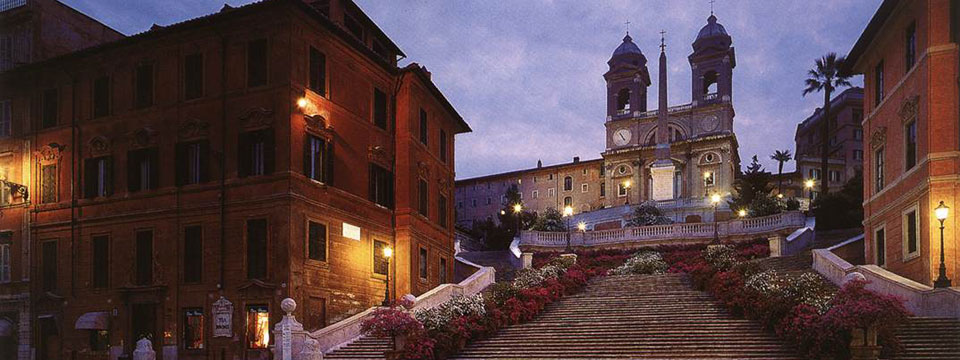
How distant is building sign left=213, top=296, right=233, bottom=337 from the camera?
26.2 m

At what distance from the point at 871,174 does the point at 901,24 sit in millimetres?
6941

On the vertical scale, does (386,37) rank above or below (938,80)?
above

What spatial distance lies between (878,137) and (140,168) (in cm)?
2872

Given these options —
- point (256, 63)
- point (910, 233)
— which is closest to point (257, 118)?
point (256, 63)

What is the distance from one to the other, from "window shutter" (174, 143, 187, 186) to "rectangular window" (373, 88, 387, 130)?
788 centimetres

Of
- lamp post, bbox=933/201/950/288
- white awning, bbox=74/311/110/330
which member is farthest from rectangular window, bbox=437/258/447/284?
lamp post, bbox=933/201/950/288

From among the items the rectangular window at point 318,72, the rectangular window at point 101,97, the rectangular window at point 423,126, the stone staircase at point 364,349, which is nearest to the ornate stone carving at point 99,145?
the rectangular window at point 101,97

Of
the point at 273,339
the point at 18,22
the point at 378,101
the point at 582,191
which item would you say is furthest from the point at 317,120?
the point at 582,191

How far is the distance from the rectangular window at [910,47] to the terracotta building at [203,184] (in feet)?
65.0

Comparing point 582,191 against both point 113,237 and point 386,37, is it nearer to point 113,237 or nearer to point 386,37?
point 386,37

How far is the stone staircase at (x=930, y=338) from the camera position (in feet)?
60.6

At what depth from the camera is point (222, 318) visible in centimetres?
2630

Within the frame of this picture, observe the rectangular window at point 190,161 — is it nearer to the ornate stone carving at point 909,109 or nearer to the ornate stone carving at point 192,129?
the ornate stone carving at point 192,129

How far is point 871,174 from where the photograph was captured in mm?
29781
